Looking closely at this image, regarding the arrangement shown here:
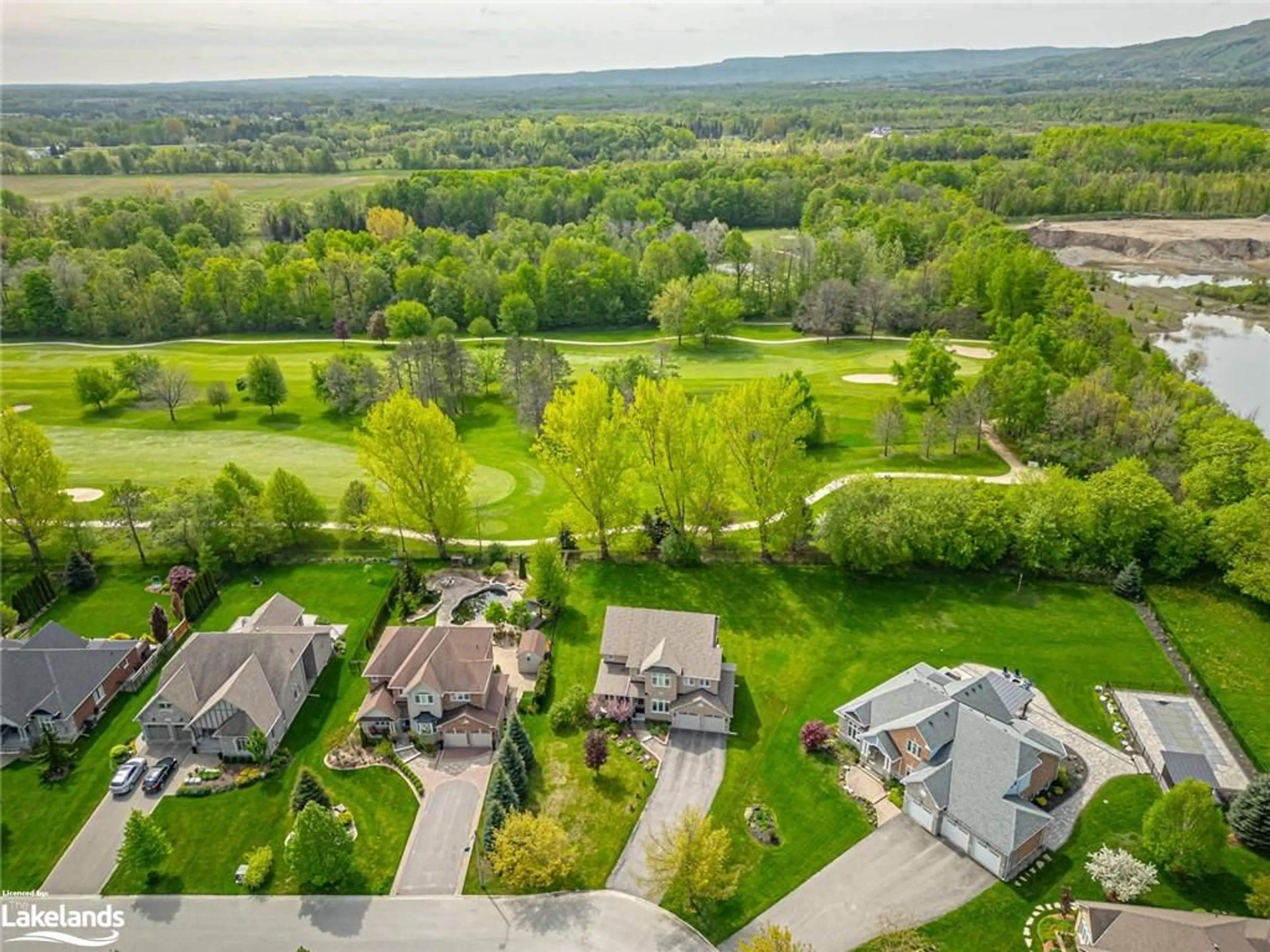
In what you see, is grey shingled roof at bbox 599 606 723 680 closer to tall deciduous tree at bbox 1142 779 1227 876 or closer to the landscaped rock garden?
the landscaped rock garden

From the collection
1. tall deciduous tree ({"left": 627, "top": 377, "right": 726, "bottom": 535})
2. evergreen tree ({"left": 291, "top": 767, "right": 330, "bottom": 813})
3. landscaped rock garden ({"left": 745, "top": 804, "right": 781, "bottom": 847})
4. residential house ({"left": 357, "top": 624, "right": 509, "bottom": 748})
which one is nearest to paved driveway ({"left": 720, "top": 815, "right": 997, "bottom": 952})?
landscaped rock garden ({"left": 745, "top": 804, "right": 781, "bottom": 847})

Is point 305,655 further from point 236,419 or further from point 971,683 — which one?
point 236,419

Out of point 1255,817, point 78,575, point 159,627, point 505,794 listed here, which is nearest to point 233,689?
point 159,627

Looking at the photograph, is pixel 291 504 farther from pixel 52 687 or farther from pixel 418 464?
pixel 52 687

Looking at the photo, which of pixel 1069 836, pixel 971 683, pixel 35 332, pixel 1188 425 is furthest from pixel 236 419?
pixel 1188 425

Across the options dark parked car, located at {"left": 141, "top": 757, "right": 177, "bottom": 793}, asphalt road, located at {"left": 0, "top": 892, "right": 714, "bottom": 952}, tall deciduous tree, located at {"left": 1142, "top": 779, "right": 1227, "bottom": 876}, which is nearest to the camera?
asphalt road, located at {"left": 0, "top": 892, "right": 714, "bottom": 952}

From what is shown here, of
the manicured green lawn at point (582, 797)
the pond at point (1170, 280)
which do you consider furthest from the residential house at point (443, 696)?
the pond at point (1170, 280)

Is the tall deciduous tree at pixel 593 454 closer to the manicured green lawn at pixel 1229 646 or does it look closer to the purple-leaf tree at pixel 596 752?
the purple-leaf tree at pixel 596 752
